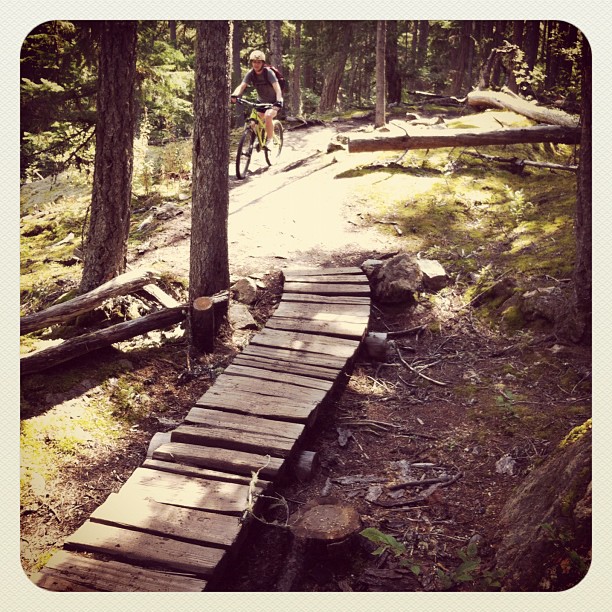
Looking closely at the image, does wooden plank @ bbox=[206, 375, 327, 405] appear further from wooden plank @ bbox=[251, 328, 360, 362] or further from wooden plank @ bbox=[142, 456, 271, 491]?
wooden plank @ bbox=[142, 456, 271, 491]

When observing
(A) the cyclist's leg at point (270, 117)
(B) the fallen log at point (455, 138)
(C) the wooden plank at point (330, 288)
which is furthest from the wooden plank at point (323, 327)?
(A) the cyclist's leg at point (270, 117)

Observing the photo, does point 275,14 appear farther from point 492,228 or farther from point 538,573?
point 492,228

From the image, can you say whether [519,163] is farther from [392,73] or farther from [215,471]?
[215,471]

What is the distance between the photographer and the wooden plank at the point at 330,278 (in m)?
7.13

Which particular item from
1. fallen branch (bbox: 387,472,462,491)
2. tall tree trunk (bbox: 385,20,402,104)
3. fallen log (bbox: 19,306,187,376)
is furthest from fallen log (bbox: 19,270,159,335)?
tall tree trunk (bbox: 385,20,402,104)

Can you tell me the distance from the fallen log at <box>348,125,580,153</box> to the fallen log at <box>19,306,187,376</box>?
193 inches

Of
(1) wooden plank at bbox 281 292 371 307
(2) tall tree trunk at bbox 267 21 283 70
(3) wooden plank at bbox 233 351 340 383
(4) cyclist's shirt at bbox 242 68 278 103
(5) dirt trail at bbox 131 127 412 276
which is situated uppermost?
(2) tall tree trunk at bbox 267 21 283 70

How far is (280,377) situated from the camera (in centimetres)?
515

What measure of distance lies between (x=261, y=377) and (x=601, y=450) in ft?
9.37

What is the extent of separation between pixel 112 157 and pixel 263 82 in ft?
14.0

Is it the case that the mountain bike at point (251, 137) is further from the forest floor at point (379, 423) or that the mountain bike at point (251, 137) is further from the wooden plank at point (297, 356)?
the wooden plank at point (297, 356)

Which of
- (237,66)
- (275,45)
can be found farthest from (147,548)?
(237,66)

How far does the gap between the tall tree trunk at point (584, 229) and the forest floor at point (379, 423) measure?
359mm

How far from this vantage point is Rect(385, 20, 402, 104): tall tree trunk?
13.9 meters
